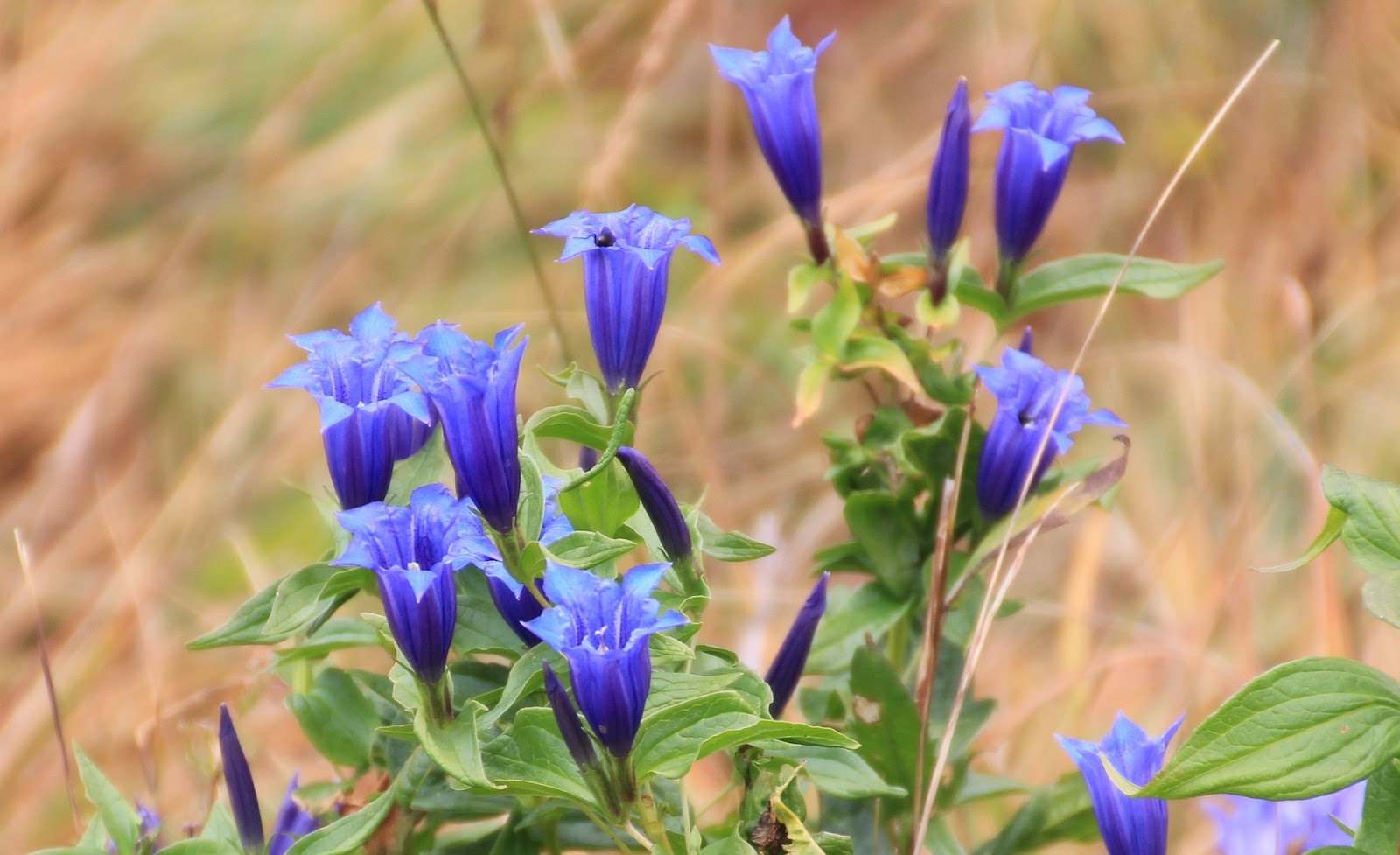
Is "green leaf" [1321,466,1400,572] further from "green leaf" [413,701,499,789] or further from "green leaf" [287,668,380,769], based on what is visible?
"green leaf" [287,668,380,769]

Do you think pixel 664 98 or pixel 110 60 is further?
pixel 664 98

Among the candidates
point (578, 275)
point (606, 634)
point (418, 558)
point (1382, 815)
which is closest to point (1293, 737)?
point (1382, 815)

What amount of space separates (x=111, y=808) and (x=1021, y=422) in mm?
632

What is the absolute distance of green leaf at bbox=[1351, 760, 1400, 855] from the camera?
2.66ft

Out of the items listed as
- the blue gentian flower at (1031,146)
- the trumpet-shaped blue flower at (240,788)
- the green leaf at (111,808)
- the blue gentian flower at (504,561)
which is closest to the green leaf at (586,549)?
the blue gentian flower at (504,561)

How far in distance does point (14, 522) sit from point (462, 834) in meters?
1.87

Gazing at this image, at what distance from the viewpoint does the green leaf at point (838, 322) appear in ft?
3.30

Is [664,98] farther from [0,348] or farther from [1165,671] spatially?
[1165,671]

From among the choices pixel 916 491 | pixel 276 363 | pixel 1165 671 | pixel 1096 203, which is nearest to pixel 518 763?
pixel 916 491

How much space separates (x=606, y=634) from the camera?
0.73 metres

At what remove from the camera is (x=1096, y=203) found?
10.0 feet

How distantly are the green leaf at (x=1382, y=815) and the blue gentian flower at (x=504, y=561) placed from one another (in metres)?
0.48

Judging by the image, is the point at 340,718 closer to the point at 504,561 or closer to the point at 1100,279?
the point at 504,561

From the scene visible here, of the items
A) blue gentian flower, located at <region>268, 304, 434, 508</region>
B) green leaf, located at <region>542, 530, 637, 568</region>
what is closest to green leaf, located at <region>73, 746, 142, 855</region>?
blue gentian flower, located at <region>268, 304, 434, 508</region>
